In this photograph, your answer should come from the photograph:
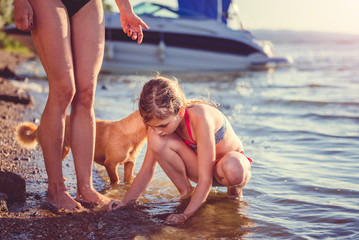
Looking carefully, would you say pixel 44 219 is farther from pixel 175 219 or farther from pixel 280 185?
pixel 280 185

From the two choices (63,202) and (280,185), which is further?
(280,185)

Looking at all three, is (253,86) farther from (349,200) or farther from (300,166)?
(349,200)

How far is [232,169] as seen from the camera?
276cm

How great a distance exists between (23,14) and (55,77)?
1.30ft

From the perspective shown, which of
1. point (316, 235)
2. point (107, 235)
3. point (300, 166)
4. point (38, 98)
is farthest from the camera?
point (38, 98)

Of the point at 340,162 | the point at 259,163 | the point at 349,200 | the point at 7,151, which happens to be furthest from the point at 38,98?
the point at 349,200

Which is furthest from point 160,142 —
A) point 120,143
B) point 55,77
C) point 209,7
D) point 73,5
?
point 209,7

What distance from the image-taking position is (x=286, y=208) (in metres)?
2.99

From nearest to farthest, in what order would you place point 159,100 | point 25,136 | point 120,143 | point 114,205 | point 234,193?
point 159,100, point 114,205, point 234,193, point 120,143, point 25,136

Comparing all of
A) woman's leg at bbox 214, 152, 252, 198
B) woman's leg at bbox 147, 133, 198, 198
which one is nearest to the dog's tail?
woman's leg at bbox 147, 133, 198, 198

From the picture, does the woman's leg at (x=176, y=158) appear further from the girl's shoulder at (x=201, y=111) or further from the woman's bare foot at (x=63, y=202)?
the woman's bare foot at (x=63, y=202)

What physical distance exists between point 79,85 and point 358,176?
256 cm

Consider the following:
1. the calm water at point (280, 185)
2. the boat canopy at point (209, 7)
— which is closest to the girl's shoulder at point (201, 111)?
the calm water at point (280, 185)

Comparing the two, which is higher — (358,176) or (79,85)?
(79,85)
